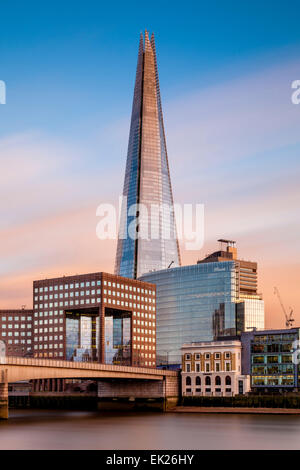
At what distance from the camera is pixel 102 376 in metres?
167

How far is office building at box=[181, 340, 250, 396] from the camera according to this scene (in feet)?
598

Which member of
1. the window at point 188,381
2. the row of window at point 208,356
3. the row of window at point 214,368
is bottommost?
the window at point 188,381

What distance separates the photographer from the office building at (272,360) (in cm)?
17912

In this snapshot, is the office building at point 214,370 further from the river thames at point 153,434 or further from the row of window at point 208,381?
the river thames at point 153,434

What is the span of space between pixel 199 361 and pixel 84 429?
74491mm

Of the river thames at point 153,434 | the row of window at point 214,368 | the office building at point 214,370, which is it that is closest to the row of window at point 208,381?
the office building at point 214,370

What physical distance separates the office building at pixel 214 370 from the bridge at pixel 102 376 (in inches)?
187

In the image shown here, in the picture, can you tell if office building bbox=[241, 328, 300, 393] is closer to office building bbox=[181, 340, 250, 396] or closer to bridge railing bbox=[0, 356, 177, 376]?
office building bbox=[181, 340, 250, 396]

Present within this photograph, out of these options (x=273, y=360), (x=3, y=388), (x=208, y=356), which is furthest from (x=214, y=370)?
(x=3, y=388)

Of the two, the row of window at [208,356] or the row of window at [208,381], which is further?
the row of window at [208,356]

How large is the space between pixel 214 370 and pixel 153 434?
256ft
